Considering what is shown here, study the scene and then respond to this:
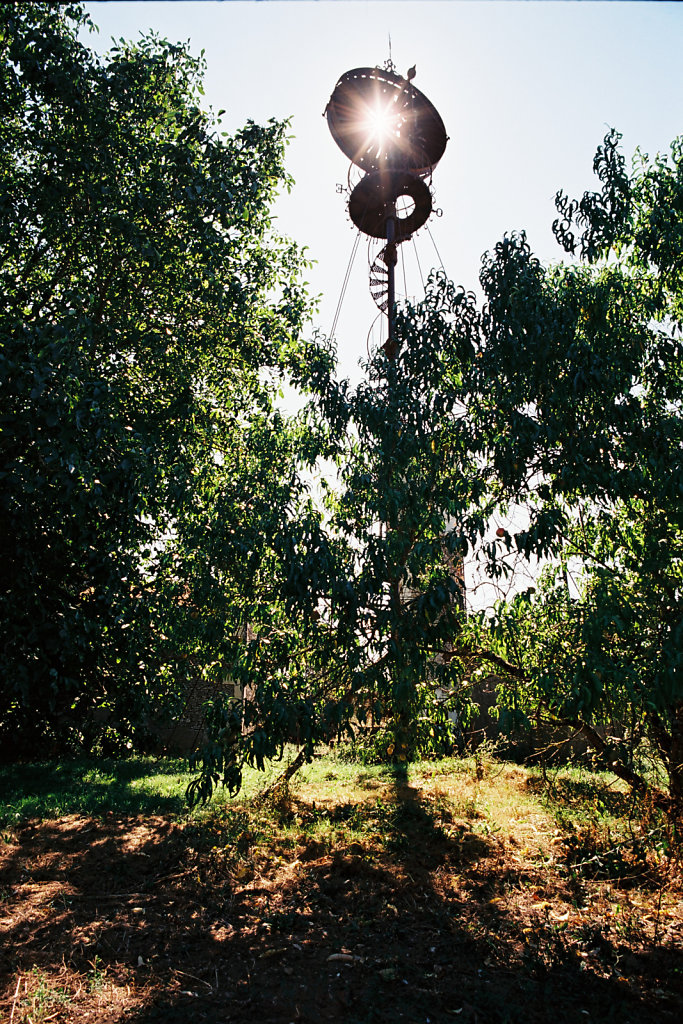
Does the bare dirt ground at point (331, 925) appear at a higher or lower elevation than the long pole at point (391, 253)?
lower

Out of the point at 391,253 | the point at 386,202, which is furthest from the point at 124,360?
the point at 386,202

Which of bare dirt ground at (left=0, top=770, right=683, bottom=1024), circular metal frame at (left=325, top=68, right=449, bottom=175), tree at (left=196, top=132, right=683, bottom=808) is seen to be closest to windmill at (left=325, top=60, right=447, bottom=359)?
circular metal frame at (left=325, top=68, right=449, bottom=175)

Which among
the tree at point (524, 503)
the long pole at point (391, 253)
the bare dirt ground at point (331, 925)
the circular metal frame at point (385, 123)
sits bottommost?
the bare dirt ground at point (331, 925)

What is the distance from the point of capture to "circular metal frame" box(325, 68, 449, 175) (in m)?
8.19

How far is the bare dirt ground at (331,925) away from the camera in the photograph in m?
3.28

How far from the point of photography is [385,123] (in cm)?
848

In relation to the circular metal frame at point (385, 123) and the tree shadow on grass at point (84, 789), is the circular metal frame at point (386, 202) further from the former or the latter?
the tree shadow on grass at point (84, 789)

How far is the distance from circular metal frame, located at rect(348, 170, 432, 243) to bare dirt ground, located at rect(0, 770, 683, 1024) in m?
8.43

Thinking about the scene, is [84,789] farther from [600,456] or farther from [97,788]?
[600,456]

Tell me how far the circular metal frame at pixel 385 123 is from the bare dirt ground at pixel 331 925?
9130 millimetres

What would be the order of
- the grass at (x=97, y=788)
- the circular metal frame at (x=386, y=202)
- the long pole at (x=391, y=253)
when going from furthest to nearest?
the circular metal frame at (x=386, y=202), the long pole at (x=391, y=253), the grass at (x=97, y=788)

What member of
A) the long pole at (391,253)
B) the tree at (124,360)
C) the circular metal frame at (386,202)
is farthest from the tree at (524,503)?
the circular metal frame at (386,202)

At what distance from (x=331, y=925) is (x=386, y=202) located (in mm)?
9280

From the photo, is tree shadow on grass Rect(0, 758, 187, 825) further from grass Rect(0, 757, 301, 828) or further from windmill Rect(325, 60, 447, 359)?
windmill Rect(325, 60, 447, 359)
